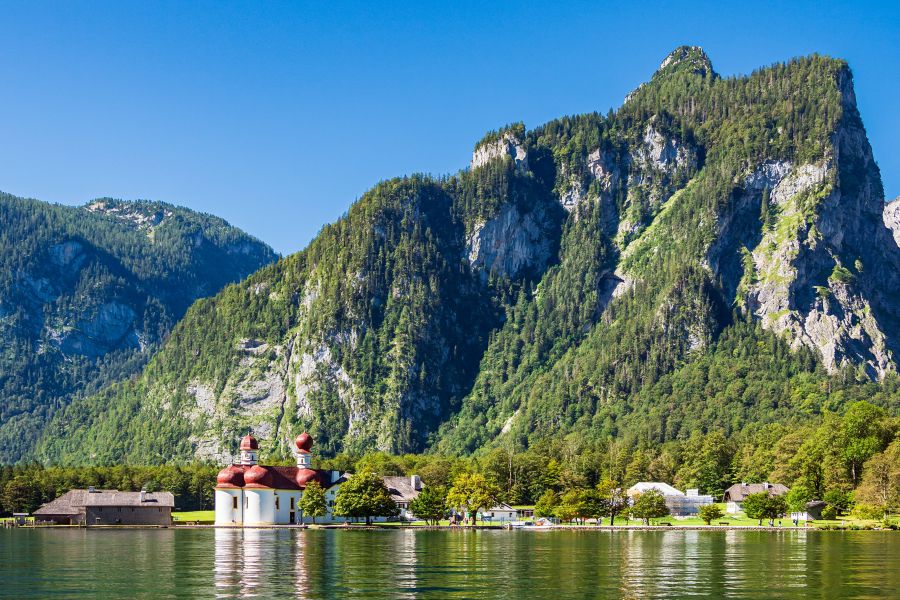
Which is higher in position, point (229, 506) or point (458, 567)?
point (458, 567)

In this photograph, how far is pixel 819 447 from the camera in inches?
7466

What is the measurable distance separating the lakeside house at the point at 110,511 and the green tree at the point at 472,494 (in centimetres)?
5137

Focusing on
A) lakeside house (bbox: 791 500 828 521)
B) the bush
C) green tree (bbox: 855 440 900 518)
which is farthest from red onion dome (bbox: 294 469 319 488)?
green tree (bbox: 855 440 900 518)

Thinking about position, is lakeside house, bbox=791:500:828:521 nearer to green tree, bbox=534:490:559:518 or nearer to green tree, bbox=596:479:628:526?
green tree, bbox=596:479:628:526

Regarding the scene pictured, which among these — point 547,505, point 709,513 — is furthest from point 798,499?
point 547,505

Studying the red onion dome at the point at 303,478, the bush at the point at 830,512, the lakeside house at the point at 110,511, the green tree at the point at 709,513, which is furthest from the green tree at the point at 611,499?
the lakeside house at the point at 110,511

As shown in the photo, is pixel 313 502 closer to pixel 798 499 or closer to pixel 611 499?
pixel 611 499

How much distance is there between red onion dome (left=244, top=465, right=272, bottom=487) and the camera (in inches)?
7467

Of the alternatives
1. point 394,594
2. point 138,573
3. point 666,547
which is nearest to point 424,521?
point 666,547

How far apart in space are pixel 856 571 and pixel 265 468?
416ft

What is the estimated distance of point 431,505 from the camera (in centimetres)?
17438

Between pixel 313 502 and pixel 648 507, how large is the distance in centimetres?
5228

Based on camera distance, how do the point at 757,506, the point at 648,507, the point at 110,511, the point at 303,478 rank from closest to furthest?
the point at 757,506 → the point at 648,507 → the point at 110,511 → the point at 303,478

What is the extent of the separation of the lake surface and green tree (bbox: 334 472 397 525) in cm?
3890
